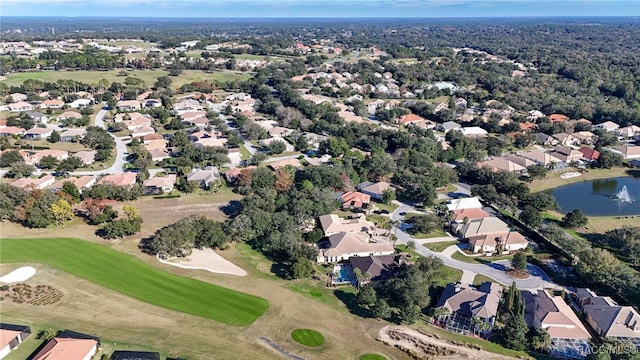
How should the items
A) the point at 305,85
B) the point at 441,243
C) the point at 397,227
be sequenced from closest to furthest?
the point at 441,243 < the point at 397,227 < the point at 305,85

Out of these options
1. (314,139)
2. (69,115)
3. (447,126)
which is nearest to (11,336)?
(314,139)

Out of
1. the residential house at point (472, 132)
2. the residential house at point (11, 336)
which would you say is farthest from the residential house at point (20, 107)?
the residential house at point (472, 132)

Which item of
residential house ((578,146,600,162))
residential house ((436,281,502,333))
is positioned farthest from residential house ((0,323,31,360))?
residential house ((578,146,600,162))

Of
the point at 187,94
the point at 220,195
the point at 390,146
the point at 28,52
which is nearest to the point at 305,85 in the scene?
the point at 187,94

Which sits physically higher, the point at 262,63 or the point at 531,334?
the point at 262,63

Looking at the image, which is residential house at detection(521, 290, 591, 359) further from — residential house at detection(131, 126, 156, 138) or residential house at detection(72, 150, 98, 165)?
residential house at detection(131, 126, 156, 138)

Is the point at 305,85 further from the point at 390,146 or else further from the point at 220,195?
the point at 220,195

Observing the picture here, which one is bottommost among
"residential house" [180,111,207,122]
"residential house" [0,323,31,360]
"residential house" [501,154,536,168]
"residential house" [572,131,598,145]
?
"residential house" [0,323,31,360]
